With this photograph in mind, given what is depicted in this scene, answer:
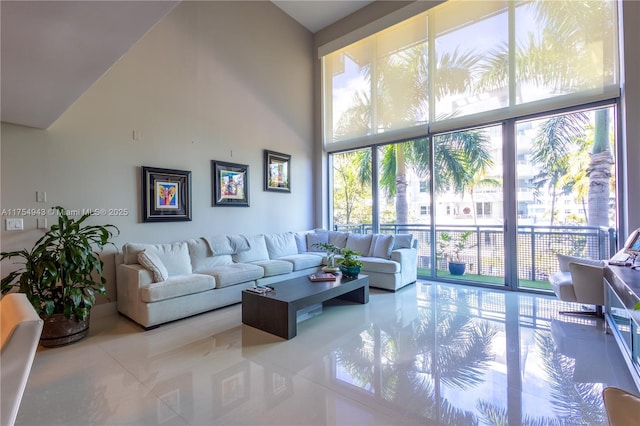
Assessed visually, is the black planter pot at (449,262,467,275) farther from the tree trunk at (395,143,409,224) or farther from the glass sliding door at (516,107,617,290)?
the tree trunk at (395,143,409,224)

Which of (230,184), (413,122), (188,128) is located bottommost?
A: (230,184)

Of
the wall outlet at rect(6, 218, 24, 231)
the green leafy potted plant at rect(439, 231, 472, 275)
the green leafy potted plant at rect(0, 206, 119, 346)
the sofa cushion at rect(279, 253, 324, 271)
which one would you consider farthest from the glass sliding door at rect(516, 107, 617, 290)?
the wall outlet at rect(6, 218, 24, 231)

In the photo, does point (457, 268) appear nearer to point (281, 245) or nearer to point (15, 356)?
point (281, 245)

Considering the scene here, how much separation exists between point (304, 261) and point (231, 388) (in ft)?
9.64

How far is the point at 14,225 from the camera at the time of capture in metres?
3.01

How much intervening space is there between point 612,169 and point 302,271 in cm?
450

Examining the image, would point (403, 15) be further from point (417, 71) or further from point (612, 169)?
point (612, 169)

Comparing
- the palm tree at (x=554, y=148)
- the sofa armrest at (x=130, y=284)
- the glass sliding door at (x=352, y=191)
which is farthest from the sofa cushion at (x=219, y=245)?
the palm tree at (x=554, y=148)

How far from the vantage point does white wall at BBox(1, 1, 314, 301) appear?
3266 mm

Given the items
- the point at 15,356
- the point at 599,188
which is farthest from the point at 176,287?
the point at 599,188

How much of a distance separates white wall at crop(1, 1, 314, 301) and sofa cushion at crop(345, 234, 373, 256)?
4.41ft

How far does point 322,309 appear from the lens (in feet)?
11.9

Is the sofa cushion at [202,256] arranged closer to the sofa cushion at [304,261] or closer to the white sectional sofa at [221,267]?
the white sectional sofa at [221,267]

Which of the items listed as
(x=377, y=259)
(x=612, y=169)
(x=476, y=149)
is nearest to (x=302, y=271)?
(x=377, y=259)
